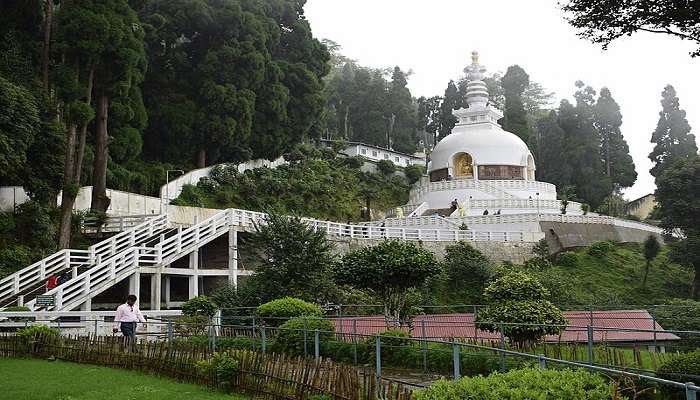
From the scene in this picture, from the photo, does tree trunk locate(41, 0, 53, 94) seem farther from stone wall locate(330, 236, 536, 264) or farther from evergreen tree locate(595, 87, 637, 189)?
evergreen tree locate(595, 87, 637, 189)

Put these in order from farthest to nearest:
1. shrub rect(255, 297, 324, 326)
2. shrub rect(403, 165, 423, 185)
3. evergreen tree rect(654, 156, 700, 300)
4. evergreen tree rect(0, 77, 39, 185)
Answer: shrub rect(403, 165, 423, 185)
evergreen tree rect(654, 156, 700, 300)
evergreen tree rect(0, 77, 39, 185)
shrub rect(255, 297, 324, 326)

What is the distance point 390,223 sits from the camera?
41.0 m

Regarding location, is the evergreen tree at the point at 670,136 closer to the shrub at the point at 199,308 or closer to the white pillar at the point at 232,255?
the white pillar at the point at 232,255

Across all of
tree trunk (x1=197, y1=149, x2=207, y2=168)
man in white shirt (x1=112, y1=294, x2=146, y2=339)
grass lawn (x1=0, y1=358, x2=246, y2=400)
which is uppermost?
tree trunk (x1=197, y1=149, x2=207, y2=168)

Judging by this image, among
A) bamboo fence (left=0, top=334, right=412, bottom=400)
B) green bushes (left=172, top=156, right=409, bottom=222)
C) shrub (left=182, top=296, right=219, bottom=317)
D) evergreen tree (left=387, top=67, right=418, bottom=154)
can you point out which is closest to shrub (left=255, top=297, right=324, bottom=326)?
shrub (left=182, top=296, right=219, bottom=317)

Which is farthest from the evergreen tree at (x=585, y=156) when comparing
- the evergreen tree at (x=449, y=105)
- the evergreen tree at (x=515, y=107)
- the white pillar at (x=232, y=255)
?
the white pillar at (x=232, y=255)

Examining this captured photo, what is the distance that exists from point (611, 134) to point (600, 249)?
25.4m

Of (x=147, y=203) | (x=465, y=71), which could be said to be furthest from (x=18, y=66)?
(x=465, y=71)

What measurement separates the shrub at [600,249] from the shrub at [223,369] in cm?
3000

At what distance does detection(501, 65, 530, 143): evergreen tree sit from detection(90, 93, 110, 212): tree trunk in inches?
1516

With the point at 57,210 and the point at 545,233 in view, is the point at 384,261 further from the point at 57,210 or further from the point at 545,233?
the point at 545,233

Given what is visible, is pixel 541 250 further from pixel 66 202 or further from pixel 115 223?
pixel 66 202

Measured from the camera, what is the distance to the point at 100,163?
30750 millimetres

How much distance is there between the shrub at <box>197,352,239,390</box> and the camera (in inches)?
445
